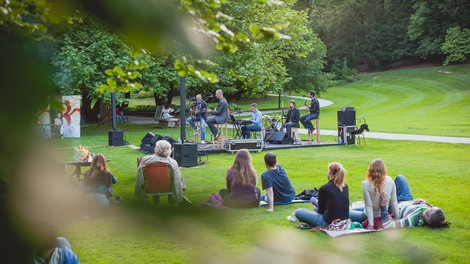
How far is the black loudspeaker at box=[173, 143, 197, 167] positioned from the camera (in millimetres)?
15289

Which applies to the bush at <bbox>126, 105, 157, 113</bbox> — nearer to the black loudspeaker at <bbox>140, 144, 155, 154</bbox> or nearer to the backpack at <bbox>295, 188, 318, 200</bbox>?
the black loudspeaker at <bbox>140, 144, 155, 154</bbox>

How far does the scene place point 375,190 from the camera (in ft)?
27.5

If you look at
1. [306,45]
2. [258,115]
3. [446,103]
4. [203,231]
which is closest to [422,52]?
[446,103]

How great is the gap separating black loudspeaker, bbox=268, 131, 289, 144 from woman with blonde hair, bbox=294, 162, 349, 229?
12332mm

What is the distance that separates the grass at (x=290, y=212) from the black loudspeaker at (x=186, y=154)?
49cm

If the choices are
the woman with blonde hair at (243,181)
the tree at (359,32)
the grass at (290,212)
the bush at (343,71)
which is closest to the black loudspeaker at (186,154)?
the grass at (290,212)

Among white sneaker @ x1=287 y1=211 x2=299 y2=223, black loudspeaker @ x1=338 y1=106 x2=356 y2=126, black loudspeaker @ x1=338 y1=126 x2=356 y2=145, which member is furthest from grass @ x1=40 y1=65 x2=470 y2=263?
black loudspeaker @ x1=338 y1=106 x2=356 y2=126

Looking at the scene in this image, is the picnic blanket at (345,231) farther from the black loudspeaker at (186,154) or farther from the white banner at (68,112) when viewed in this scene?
the black loudspeaker at (186,154)

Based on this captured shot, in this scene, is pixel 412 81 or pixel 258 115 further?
pixel 412 81

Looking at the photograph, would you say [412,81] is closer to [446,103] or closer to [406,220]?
[446,103]

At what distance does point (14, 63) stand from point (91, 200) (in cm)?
17

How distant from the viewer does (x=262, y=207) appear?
9.94 m

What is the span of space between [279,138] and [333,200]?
Result: 12.6 meters

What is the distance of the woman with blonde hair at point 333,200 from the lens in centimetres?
827
